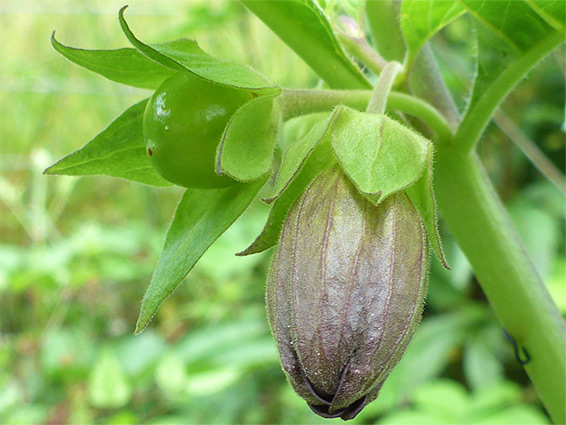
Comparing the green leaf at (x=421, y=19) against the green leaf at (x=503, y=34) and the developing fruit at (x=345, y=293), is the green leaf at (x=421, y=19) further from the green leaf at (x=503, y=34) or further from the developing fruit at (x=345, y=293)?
the developing fruit at (x=345, y=293)

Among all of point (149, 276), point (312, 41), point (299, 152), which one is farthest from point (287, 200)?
point (149, 276)

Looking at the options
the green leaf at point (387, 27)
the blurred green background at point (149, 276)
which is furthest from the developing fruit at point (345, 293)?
the blurred green background at point (149, 276)

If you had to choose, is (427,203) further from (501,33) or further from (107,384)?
(107,384)

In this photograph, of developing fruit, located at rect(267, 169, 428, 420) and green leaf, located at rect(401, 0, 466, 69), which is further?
green leaf, located at rect(401, 0, 466, 69)

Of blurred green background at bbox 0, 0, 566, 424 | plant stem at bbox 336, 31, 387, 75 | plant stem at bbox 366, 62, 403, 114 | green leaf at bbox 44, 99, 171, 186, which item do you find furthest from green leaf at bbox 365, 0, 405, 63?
blurred green background at bbox 0, 0, 566, 424

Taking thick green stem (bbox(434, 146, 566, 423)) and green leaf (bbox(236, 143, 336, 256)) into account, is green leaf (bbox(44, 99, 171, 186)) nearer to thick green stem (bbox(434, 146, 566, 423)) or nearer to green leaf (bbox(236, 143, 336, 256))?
green leaf (bbox(236, 143, 336, 256))

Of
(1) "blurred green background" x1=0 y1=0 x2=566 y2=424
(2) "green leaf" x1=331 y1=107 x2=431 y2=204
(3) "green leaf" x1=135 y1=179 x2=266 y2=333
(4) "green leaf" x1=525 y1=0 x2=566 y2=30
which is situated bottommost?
(1) "blurred green background" x1=0 y1=0 x2=566 y2=424
